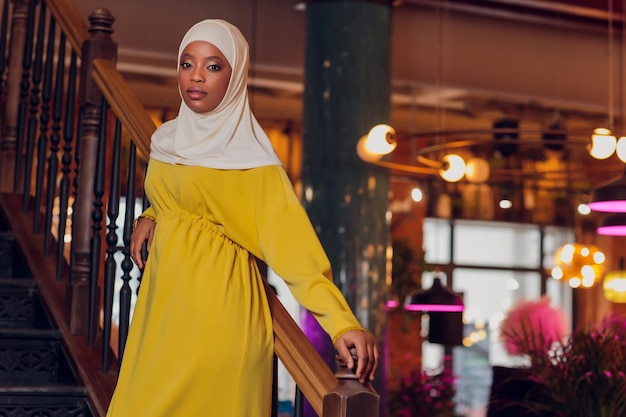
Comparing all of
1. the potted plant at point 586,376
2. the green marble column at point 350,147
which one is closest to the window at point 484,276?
the green marble column at point 350,147

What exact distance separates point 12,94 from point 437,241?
924 cm

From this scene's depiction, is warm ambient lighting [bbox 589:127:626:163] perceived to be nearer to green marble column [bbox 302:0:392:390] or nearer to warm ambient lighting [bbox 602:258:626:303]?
green marble column [bbox 302:0:392:390]

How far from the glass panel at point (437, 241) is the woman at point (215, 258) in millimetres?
10660

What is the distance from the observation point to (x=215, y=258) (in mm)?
2318

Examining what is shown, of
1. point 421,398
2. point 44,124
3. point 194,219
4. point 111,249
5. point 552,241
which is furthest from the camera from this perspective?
point 552,241

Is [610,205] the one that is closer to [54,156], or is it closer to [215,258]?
[54,156]

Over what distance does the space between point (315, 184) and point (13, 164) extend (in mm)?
3041

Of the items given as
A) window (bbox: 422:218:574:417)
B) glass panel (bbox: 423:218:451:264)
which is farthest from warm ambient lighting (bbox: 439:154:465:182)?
window (bbox: 422:218:574:417)

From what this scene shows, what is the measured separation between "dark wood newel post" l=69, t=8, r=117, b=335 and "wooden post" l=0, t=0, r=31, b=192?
31.9 inches

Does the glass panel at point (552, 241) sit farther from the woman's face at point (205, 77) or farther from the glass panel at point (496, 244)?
the woman's face at point (205, 77)

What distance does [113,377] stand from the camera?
10.5 feet

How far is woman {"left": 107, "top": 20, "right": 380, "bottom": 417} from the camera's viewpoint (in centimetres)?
227

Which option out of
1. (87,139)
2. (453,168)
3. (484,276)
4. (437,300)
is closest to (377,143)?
(453,168)

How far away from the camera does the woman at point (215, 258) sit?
Answer: 227 cm
